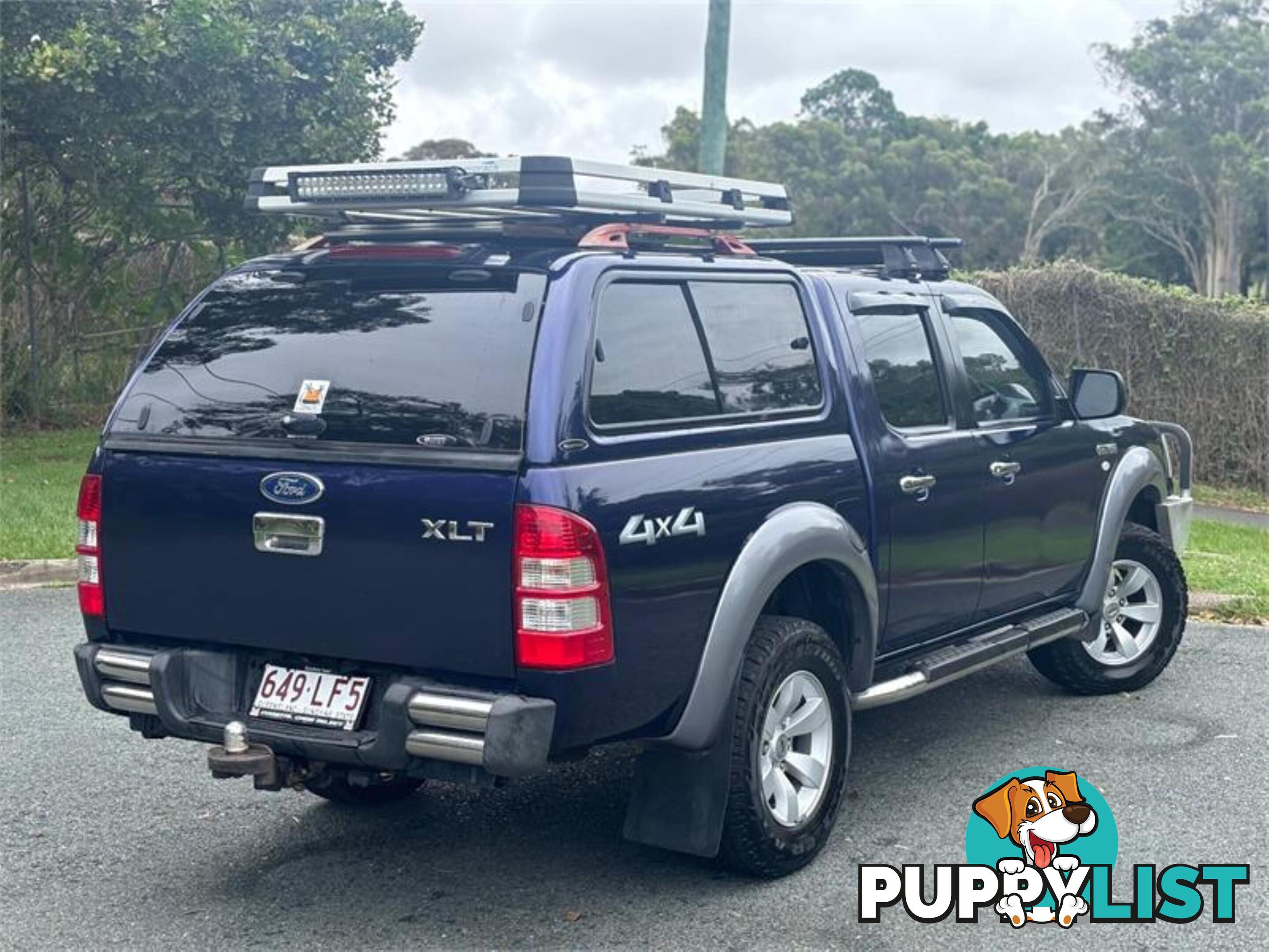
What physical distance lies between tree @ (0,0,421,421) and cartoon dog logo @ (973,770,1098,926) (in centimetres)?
1019

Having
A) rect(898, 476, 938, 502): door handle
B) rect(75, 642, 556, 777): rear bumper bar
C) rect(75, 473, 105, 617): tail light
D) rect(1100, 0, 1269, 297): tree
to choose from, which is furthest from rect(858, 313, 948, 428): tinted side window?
rect(1100, 0, 1269, 297): tree

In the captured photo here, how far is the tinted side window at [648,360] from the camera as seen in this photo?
446cm

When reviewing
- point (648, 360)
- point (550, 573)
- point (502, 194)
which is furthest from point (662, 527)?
point (502, 194)

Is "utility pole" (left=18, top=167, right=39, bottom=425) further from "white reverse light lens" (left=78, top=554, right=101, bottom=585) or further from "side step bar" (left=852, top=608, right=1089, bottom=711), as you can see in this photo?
"side step bar" (left=852, top=608, right=1089, bottom=711)

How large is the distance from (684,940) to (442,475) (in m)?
1.45

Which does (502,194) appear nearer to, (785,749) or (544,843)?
(785,749)

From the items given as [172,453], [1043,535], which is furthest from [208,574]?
[1043,535]

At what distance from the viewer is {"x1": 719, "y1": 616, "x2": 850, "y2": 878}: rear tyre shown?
15.2ft

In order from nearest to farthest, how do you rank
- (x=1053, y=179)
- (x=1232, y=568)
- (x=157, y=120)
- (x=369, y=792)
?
(x=369, y=792)
(x=1232, y=568)
(x=157, y=120)
(x=1053, y=179)

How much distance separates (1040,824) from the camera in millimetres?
5246

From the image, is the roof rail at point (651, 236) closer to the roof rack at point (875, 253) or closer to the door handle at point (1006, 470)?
the roof rack at point (875, 253)

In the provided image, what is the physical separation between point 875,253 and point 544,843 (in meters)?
2.62

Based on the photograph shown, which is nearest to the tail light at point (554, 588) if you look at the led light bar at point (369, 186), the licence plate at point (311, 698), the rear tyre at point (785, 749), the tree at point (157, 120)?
the licence plate at point (311, 698)

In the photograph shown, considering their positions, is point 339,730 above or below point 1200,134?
below
